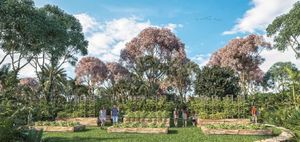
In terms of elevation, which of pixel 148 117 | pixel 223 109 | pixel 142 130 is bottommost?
pixel 142 130

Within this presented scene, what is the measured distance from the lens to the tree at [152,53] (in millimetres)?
41438

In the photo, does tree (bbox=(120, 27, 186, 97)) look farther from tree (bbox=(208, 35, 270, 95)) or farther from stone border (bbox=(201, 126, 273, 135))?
stone border (bbox=(201, 126, 273, 135))

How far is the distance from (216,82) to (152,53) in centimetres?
787

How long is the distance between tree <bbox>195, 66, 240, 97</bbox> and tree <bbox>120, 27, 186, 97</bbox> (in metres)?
4.40

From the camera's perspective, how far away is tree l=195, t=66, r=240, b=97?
3856 centimetres

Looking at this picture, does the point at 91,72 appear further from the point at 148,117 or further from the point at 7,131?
the point at 7,131

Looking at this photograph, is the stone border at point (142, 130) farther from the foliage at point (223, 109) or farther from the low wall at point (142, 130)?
the foliage at point (223, 109)

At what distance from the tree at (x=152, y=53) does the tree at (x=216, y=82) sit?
4.40 m

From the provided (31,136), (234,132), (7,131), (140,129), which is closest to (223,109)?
(234,132)

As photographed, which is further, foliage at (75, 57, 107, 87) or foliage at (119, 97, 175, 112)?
foliage at (75, 57, 107, 87)

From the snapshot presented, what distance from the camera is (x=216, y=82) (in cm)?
3869

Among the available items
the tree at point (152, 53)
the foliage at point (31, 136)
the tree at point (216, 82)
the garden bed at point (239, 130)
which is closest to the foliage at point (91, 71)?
the tree at point (152, 53)

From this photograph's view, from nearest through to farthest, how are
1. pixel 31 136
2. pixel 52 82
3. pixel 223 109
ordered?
pixel 31 136, pixel 223 109, pixel 52 82

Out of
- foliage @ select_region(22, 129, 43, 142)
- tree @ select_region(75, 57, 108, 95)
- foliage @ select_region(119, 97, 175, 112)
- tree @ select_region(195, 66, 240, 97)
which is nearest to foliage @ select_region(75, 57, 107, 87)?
tree @ select_region(75, 57, 108, 95)
